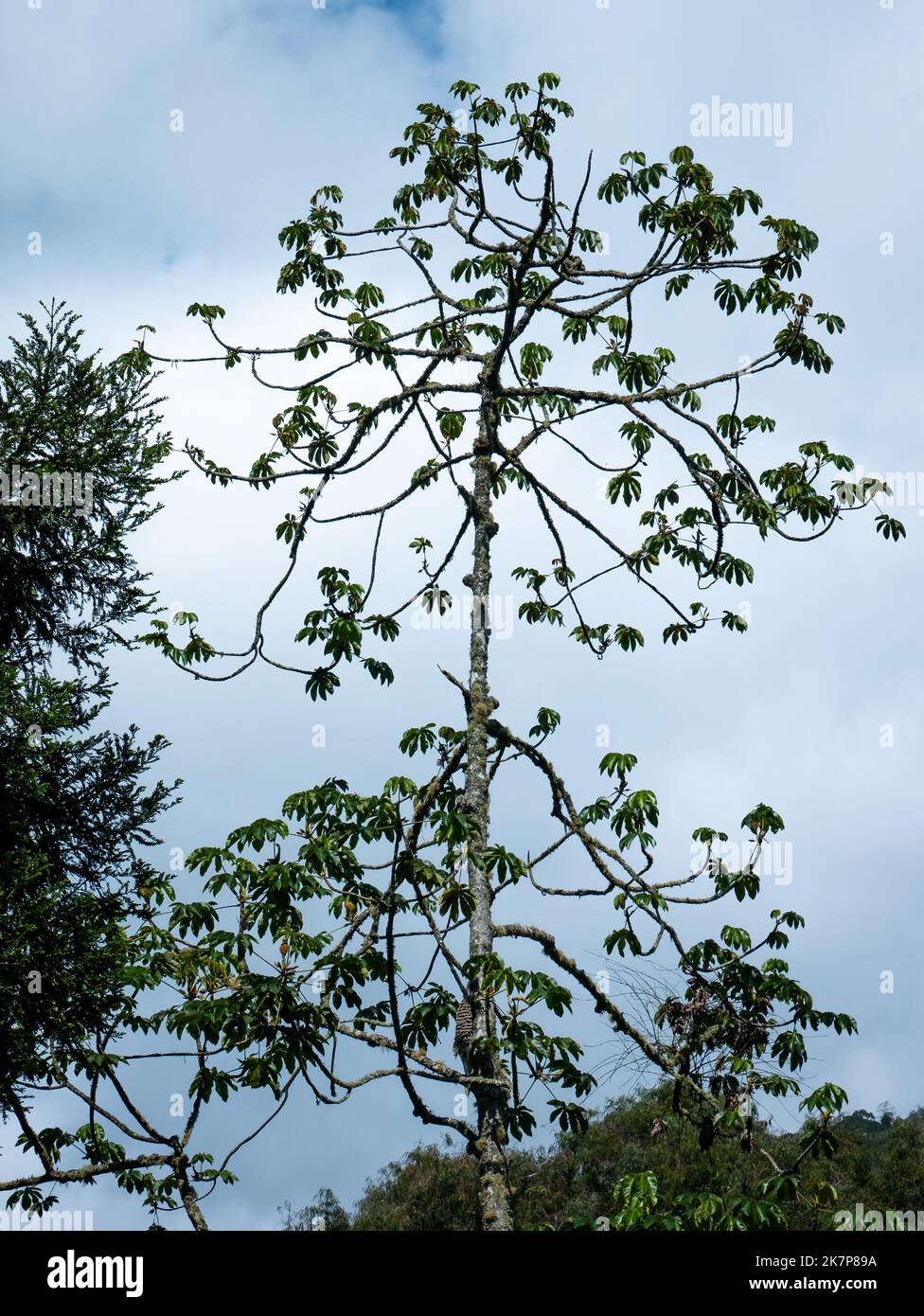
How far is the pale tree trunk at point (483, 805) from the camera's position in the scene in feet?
21.0

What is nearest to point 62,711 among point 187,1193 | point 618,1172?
point 187,1193

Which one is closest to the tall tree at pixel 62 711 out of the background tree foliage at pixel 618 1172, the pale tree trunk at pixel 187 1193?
the pale tree trunk at pixel 187 1193

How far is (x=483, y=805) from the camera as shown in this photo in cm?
757

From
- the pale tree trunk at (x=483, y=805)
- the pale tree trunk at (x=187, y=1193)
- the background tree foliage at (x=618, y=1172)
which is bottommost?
the background tree foliage at (x=618, y=1172)

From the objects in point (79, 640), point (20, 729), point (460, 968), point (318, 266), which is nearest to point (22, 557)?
point (79, 640)

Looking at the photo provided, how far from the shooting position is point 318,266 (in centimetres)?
930

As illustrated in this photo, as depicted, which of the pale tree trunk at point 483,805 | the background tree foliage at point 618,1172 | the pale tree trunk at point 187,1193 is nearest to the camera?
the pale tree trunk at point 483,805

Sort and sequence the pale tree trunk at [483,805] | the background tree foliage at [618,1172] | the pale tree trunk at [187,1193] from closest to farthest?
the pale tree trunk at [483,805]
the pale tree trunk at [187,1193]
the background tree foliage at [618,1172]

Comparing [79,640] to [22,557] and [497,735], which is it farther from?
[497,735]

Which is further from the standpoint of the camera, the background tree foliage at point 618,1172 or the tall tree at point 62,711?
the background tree foliage at point 618,1172

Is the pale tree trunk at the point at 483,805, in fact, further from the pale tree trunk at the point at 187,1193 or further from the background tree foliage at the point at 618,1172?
the background tree foliage at the point at 618,1172

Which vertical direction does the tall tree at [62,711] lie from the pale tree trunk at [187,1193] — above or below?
above
